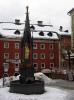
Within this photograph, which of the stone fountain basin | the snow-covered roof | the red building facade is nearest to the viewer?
the stone fountain basin

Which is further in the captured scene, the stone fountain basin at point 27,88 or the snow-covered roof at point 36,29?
the snow-covered roof at point 36,29

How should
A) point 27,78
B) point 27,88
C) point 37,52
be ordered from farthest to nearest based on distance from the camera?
point 37,52
point 27,78
point 27,88

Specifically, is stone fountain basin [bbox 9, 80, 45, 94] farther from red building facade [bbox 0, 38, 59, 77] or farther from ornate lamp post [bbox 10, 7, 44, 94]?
red building facade [bbox 0, 38, 59, 77]

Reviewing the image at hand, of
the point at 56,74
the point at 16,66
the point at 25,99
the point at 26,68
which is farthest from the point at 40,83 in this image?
the point at 16,66

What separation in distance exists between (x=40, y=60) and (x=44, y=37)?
193 inches

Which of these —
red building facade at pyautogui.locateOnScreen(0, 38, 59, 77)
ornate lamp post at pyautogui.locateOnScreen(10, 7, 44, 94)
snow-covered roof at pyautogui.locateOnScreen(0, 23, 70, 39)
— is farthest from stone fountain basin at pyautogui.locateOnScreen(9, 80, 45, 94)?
snow-covered roof at pyautogui.locateOnScreen(0, 23, 70, 39)

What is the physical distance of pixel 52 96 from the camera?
2533cm

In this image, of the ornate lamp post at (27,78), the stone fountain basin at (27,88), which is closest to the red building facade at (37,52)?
the ornate lamp post at (27,78)

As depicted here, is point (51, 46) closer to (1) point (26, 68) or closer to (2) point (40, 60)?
(2) point (40, 60)

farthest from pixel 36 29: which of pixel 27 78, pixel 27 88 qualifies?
pixel 27 88

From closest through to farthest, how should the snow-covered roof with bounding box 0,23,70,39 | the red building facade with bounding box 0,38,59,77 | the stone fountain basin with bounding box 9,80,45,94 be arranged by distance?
the stone fountain basin with bounding box 9,80,45,94 < the red building facade with bounding box 0,38,59,77 < the snow-covered roof with bounding box 0,23,70,39

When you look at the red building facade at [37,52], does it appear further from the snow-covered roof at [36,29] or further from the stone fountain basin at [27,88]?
the stone fountain basin at [27,88]

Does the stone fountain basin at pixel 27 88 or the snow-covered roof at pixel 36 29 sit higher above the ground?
the snow-covered roof at pixel 36 29

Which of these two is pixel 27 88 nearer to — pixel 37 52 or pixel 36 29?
pixel 37 52
